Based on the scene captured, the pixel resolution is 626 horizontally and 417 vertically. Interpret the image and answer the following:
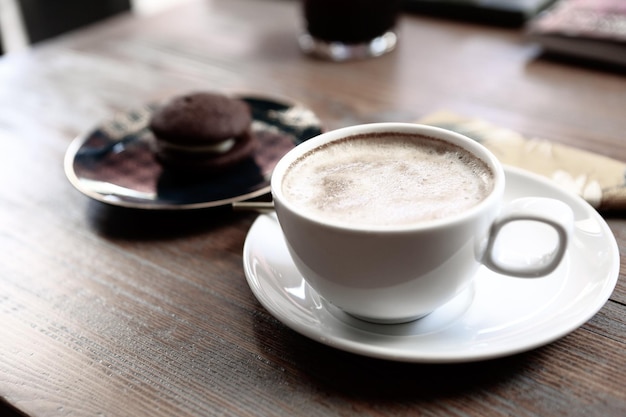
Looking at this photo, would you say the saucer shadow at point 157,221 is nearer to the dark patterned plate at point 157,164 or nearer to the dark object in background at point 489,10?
the dark patterned plate at point 157,164

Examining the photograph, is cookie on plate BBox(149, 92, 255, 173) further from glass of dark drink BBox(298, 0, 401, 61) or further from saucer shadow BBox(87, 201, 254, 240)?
glass of dark drink BBox(298, 0, 401, 61)

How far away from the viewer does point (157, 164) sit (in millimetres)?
812

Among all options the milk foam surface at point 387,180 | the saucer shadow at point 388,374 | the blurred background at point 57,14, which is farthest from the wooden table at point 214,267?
the blurred background at point 57,14

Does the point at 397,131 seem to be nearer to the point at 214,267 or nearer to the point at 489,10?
the point at 214,267

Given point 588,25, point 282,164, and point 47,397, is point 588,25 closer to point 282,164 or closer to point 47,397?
point 282,164

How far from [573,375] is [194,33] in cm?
109

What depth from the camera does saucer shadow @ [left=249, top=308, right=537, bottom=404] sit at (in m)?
0.47

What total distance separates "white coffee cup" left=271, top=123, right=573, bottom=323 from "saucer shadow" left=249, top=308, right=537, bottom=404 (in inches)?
1.5

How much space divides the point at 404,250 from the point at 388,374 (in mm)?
104

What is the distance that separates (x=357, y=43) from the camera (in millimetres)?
1169

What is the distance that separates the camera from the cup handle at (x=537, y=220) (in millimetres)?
460

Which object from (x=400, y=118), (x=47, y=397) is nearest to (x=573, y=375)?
(x=47, y=397)

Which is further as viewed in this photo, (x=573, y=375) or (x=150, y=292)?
(x=150, y=292)

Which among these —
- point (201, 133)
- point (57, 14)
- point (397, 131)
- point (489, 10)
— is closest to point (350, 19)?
point (489, 10)
